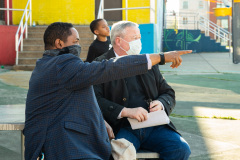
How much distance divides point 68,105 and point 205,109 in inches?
203

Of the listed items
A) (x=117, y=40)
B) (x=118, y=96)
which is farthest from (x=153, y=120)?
(x=117, y=40)

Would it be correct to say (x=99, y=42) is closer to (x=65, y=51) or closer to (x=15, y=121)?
(x=15, y=121)

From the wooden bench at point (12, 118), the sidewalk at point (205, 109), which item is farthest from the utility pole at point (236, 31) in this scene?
the wooden bench at point (12, 118)

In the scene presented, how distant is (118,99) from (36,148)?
97 cm

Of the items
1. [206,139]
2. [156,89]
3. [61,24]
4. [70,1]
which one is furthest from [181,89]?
[70,1]

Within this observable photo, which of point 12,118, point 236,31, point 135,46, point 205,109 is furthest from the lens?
point 236,31

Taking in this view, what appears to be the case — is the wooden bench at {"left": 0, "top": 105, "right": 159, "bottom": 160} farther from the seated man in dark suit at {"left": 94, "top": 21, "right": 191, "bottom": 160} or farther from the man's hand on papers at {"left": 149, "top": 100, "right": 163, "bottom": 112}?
the man's hand on papers at {"left": 149, "top": 100, "right": 163, "bottom": 112}

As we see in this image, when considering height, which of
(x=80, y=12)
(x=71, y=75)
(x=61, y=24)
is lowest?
(x=71, y=75)

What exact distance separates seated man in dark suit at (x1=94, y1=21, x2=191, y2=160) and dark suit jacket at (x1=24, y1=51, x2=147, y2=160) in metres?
0.60

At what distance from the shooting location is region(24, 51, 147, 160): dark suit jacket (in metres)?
2.63

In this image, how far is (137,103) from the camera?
352 cm

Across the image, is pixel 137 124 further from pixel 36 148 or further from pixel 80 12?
pixel 80 12

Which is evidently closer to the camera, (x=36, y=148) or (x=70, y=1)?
(x=36, y=148)

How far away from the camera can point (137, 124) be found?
3.29m
